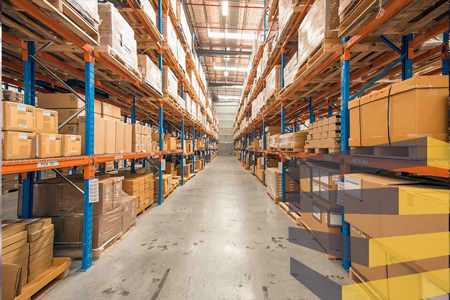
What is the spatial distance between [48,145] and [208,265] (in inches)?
94.5

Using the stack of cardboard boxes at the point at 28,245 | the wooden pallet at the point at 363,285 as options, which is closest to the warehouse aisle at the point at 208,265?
the wooden pallet at the point at 363,285

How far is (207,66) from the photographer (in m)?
17.4

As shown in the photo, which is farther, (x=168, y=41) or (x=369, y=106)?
(x=168, y=41)

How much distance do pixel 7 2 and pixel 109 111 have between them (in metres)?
1.69

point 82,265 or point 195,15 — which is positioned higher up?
point 195,15

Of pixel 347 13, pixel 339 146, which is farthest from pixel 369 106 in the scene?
pixel 347 13

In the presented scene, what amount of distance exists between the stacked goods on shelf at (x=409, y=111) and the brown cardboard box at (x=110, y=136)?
3.64 meters

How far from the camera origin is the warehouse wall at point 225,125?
31.2 metres

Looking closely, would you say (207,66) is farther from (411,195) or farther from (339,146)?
(411,195)

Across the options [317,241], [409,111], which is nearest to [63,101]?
[409,111]

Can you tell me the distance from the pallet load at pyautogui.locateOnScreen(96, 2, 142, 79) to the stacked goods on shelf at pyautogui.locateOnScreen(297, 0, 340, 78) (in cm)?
311

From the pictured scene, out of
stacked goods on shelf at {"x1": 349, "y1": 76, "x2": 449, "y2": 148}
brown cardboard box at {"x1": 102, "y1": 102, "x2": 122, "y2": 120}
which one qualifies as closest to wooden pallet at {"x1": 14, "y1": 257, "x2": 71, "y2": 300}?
brown cardboard box at {"x1": 102, "y1": 102, "x2": 122, "y2": 120}

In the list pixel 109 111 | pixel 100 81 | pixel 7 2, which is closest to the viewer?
pixel 7 2

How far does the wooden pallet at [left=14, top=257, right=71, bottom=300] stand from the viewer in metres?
1.91
